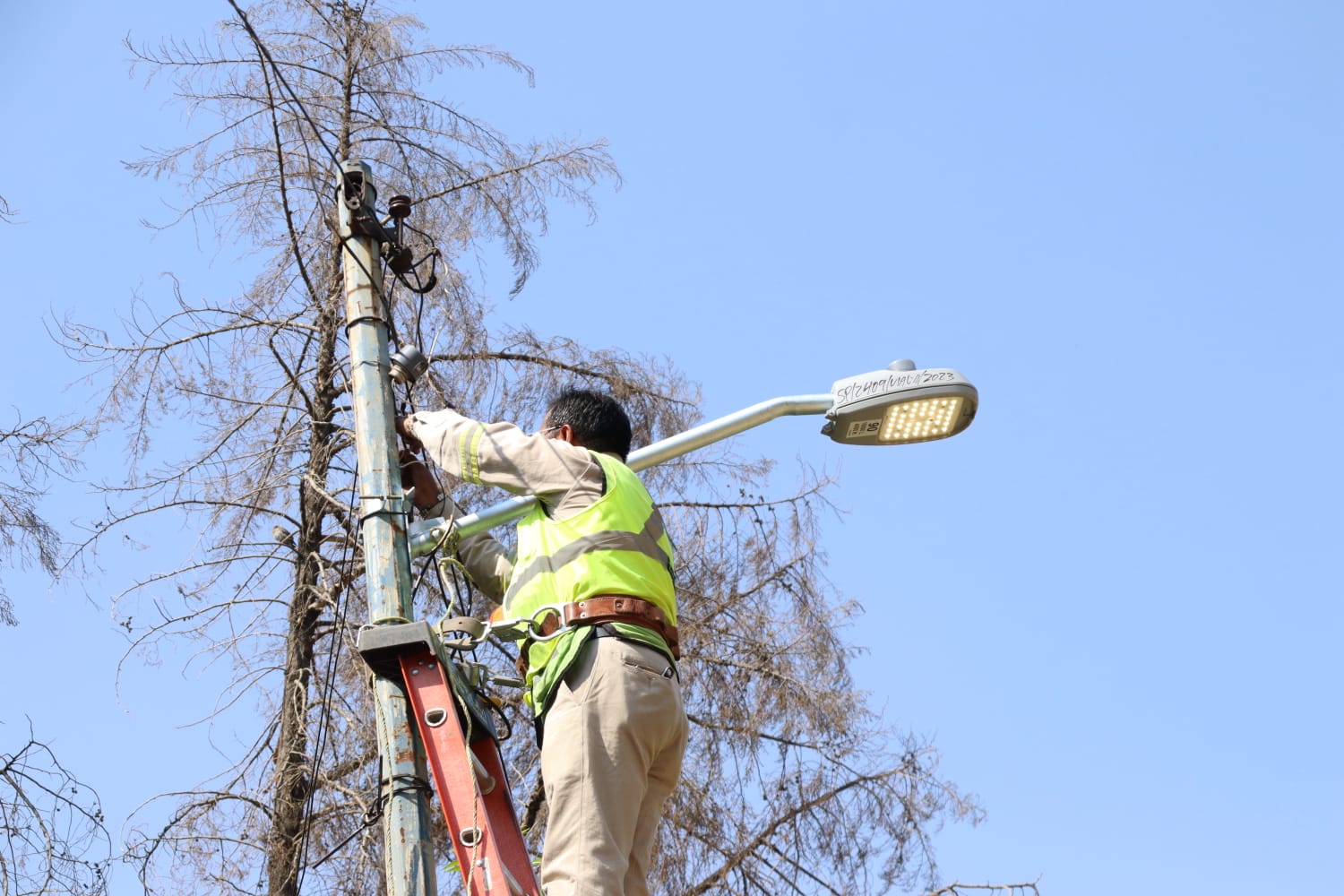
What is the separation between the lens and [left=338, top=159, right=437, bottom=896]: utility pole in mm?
4121

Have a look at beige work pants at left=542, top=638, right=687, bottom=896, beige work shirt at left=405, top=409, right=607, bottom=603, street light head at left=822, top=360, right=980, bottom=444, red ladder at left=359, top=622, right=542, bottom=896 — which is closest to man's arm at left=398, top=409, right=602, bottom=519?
beige work shirt at left=405, top=409, right=607, bottom=603

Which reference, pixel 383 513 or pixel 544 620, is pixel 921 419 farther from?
pixel 383 513

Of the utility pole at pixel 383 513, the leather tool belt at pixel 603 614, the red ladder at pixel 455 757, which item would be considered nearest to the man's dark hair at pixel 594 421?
the utility pole at pixel 383 513

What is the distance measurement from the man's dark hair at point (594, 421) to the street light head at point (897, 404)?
84cm

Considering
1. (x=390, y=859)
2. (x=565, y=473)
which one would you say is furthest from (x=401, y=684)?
(x=565, y=473)

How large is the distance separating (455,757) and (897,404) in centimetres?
222

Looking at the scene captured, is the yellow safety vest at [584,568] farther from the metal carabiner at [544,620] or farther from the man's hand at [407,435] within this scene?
the man's hand at [407,435]

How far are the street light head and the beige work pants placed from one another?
1449 millimetres

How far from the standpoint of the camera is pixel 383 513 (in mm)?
4613

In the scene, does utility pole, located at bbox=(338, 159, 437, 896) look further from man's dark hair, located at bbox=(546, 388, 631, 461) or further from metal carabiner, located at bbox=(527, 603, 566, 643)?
man's dark hair, located at bbox=(546, 388, 631, 461)

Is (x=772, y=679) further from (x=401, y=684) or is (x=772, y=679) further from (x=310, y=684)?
(x=401, y=684)

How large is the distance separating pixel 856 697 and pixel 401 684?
5.10 m

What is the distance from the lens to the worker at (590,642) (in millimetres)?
4258

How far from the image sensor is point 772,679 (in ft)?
29.0
